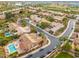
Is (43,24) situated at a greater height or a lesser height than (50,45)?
greater

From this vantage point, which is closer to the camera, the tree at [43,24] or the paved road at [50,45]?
the paved road at [50,45]

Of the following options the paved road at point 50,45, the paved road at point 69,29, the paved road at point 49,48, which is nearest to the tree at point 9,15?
the paved road at point 50,45

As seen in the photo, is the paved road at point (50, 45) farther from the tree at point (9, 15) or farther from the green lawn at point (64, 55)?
the tree at point (9, 15)

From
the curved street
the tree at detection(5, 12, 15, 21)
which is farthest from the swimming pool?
the tree at detection(5, 12, 15, 21)

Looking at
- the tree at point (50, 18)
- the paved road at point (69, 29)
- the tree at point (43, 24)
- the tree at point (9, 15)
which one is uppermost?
the tree at point (9, 15)

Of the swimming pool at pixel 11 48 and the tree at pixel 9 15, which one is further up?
the tree at pixel 9 15

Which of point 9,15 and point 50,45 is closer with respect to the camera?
point 50,45

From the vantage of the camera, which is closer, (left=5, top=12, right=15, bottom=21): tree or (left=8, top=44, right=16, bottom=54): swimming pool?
(left=8, top=44, right=16, bottom=54): swimming pool

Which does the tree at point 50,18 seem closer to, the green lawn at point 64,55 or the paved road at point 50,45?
the paved road at point 50,45

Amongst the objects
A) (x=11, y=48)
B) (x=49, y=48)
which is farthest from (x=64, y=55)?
(x=11, y=48)

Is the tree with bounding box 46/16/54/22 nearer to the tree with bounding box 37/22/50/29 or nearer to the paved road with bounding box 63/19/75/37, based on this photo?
the tree with bounding box 37/22/50/29

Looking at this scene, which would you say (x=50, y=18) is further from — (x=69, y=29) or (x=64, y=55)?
(x=64, y=55)

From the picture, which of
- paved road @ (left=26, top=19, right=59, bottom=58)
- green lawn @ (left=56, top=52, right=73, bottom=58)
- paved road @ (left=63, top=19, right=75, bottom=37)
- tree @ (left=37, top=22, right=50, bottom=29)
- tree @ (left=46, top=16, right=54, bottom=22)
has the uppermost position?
tree @ (left=46, top=16, right=54, bottom=22)
